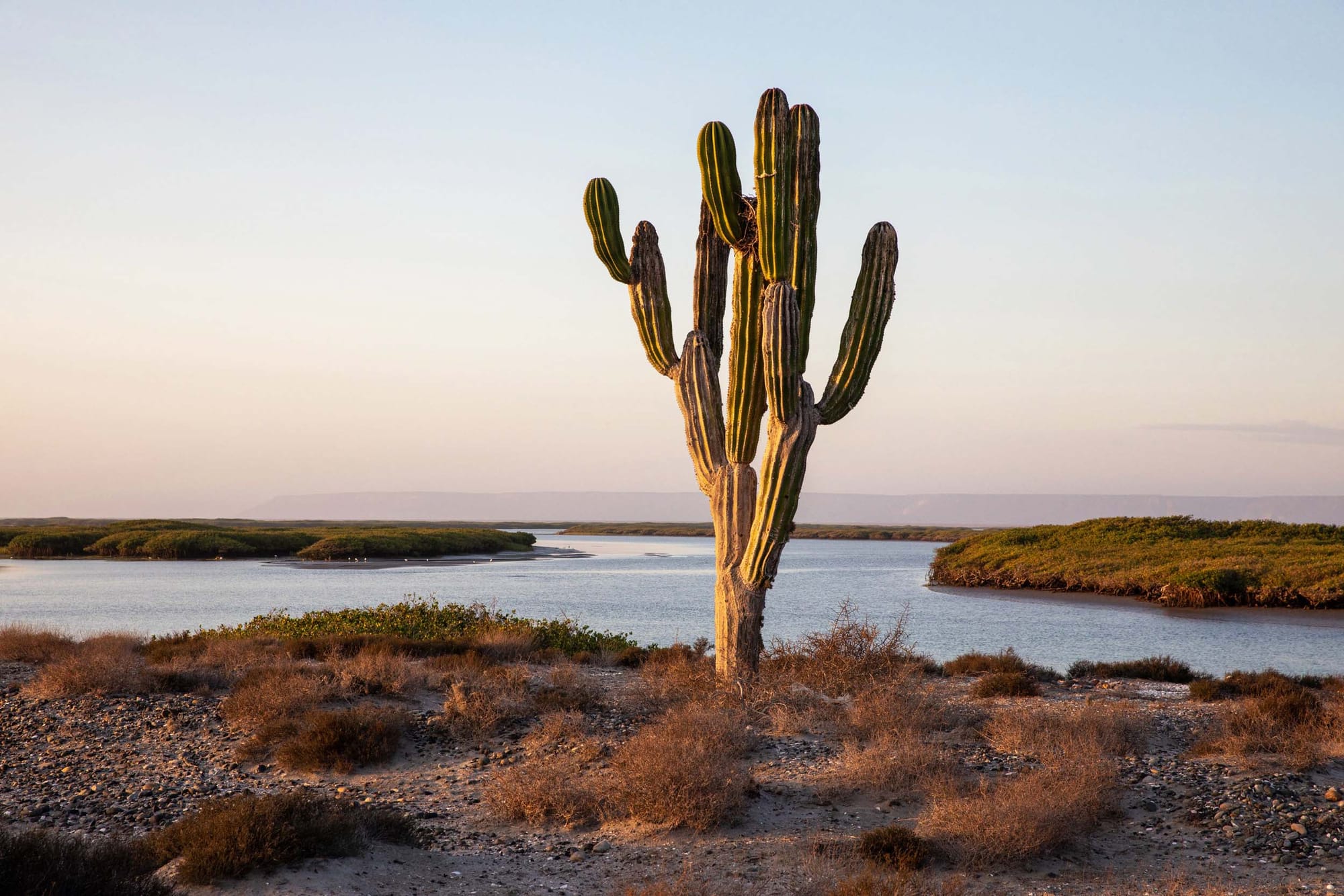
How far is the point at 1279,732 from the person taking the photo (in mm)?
10078

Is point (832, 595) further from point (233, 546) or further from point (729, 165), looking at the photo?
point (233, 546)

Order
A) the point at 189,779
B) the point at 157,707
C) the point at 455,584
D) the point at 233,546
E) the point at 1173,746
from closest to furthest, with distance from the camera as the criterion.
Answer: the point at 189,779 < the point at 1173,746 < the point at 157,707 < the point at 455,584 < the point at 233,546

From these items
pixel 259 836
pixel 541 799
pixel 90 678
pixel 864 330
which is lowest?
pixel 541 799

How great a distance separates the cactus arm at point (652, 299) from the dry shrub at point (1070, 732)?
632 centimetres

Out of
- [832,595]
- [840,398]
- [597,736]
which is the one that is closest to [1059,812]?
[597,736]

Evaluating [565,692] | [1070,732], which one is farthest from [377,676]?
[1070,732]

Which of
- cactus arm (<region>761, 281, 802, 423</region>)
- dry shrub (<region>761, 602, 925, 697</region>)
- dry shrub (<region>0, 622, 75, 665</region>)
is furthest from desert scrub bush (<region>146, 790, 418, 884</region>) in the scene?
dry shrub (<region>0, 622, 75, 665</region>)

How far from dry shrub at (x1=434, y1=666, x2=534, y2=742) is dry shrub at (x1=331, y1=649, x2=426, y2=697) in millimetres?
834

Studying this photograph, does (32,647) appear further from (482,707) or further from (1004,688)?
(1004,688)

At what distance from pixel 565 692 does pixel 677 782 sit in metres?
4.47

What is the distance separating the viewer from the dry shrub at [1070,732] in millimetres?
9469

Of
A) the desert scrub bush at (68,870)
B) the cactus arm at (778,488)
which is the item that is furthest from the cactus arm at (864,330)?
the desert scrub bush at (68,870)

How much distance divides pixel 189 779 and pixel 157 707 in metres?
2.95

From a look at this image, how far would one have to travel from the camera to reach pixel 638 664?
16406mm
